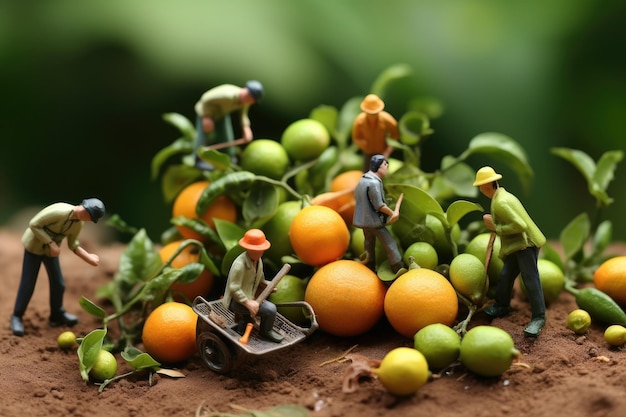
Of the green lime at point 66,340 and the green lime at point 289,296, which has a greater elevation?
the green lime at point 289,296

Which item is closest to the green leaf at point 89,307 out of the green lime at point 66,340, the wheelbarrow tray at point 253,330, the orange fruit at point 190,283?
the green lime at point 66,340

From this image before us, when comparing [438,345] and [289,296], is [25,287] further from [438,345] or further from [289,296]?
[438,345]

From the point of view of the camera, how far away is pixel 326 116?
239 centimetres

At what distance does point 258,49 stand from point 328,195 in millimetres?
1247

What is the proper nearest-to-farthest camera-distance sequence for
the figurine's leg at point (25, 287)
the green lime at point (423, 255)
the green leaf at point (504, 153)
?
the green lime at point (423, 255), the figurine's leg at point (25, 287), the green leaf at point (504, 153)

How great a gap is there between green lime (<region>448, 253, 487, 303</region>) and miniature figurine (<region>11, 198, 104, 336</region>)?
91cm

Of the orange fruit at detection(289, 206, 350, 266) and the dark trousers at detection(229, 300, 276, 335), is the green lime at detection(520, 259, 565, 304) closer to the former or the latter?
the orange fruit at detection(289, 206, 350, 266)

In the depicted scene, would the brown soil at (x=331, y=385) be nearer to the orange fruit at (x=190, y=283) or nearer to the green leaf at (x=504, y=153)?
the orange fruit at (x=190, y=283)

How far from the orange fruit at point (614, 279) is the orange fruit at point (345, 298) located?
24.9 inches

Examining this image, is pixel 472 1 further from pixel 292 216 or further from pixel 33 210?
pixel 33 210

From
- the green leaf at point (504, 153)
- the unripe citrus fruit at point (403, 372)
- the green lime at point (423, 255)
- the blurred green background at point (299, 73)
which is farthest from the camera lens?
the blurred green background at point (299, 73)

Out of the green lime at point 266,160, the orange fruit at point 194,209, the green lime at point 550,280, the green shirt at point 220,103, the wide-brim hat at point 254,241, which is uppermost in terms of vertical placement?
the green shirt at point 220,103

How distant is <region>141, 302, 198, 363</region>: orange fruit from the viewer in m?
1.91

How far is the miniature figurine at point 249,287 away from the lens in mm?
1756
